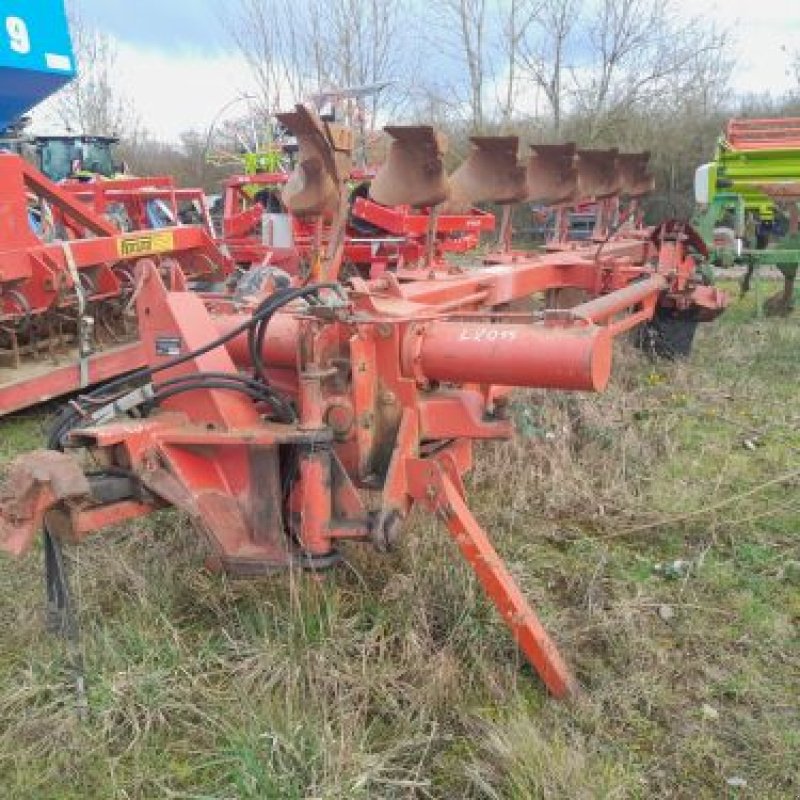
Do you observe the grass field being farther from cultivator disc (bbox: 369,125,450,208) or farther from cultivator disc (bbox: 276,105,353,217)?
cultivator disc (bbox: 369,125,450,208)

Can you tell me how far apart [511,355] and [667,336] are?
14.5ft

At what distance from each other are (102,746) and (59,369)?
135 inches

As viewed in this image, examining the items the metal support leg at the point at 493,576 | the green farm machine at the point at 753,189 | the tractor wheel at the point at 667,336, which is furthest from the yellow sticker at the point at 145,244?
the green farm machine at the point at 753,189

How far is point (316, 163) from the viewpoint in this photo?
3.05m

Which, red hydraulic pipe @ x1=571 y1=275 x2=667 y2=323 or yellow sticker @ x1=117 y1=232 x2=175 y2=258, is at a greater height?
yellow sticker @ x1=117 y1=232 x2=175 y2=258

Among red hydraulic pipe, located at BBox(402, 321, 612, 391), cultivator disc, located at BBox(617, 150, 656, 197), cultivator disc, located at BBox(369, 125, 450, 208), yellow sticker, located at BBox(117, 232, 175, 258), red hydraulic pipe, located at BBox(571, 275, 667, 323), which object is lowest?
red hydraulic pipe, located at BBox(571, 275, 667, 323)

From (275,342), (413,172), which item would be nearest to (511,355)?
(275,342)

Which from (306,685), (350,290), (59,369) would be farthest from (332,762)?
(59,369)

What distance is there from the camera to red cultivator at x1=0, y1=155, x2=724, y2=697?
2.41 metres

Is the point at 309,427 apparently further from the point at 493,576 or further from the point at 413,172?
the point at 413,172

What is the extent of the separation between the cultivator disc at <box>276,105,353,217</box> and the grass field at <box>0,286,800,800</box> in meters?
1.22

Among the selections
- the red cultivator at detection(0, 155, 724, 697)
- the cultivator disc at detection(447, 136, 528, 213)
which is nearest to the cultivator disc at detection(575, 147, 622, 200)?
the cultivator disc at detection(447, 136, 528, 213)

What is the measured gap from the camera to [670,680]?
8.77ft

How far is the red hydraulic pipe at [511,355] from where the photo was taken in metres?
2.33
